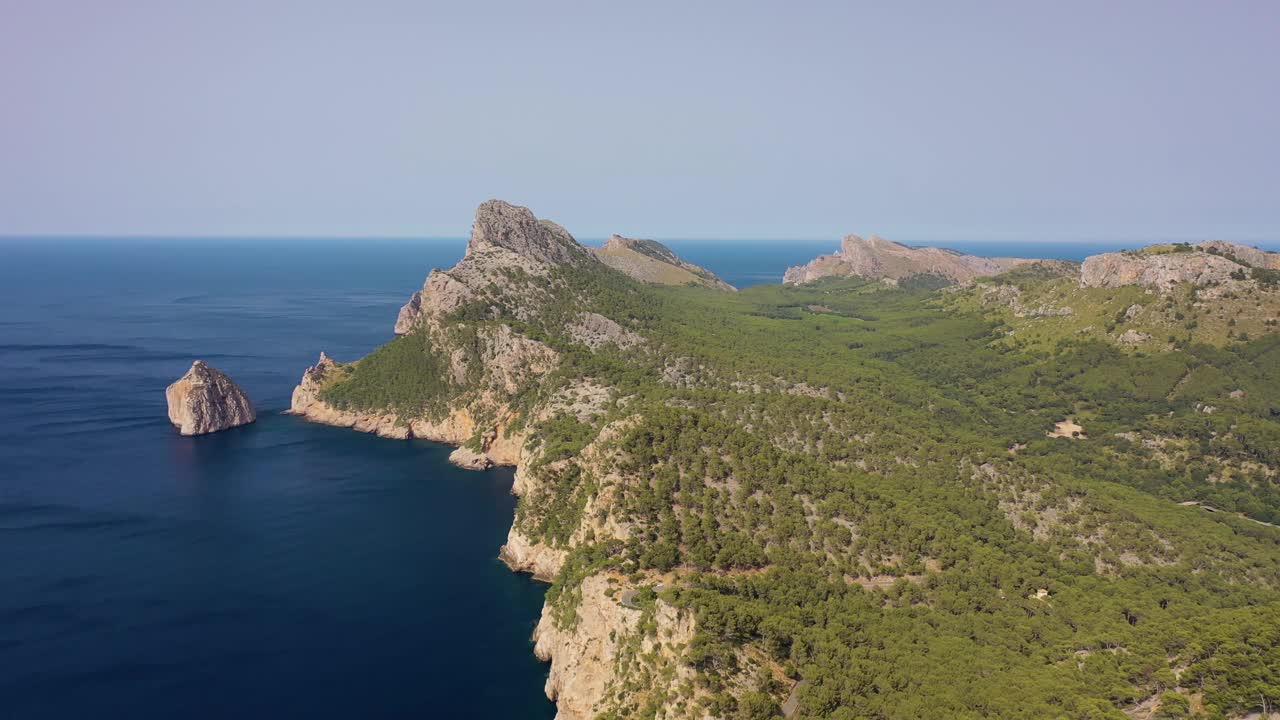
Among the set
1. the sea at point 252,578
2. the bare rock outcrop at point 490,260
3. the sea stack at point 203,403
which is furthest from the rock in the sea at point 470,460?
the sea stack at point 203,403

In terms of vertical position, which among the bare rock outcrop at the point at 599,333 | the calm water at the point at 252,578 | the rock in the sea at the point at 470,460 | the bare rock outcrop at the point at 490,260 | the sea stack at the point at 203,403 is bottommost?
the calm water at the point at 252,578

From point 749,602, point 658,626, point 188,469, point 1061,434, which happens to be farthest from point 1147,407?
point 188,469

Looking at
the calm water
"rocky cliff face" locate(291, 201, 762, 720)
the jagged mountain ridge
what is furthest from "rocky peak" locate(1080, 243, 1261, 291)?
the calm water

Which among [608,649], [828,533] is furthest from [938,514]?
[608,649]

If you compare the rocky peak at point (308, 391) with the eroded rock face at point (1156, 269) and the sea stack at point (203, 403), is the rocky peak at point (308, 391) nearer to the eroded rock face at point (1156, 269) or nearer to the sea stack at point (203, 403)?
the sea stack at point (203, 403)

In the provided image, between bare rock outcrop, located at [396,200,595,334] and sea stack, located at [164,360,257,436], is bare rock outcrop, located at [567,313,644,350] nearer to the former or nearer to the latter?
bare rock outcrop, located at [396,200,595,334]
